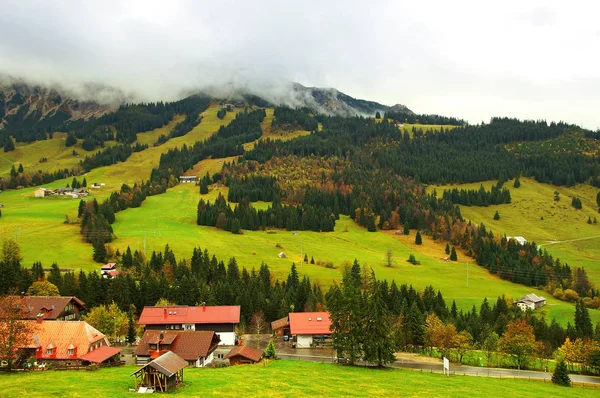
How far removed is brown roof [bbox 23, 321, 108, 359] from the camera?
6297 centimetres

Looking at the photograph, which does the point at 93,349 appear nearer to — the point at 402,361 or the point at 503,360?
the point at 402,361

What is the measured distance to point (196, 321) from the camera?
8900 centimetres

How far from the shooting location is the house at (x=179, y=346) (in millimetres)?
68938

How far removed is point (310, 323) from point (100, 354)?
37922 mm

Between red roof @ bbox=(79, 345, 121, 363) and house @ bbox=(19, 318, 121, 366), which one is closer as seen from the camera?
red roof @ bbox=(79, 345, 121, 363)

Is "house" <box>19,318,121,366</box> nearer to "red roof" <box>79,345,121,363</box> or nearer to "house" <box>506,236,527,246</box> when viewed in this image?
"red roof" <box>79,345,121,363</box>

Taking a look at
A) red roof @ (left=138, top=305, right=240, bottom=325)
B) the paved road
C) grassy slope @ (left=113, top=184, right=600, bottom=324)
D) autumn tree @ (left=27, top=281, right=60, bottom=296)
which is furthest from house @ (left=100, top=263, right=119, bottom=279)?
the paved road

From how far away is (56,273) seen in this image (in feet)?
355

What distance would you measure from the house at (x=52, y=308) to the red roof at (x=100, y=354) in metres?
21.7

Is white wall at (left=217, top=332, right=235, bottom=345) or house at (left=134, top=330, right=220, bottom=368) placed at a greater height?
house at (left=134, top=330, right=220, bottom=368)

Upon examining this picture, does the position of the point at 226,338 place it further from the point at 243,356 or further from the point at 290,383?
the point at 290,383

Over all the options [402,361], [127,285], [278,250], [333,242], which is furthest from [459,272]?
[127,285]

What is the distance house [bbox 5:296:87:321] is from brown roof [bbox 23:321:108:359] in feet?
61.5

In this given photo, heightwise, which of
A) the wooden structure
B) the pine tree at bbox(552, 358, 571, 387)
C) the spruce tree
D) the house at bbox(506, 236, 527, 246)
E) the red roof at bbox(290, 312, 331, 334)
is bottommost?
the red roof at bbox(290, 312, 331, 334)
